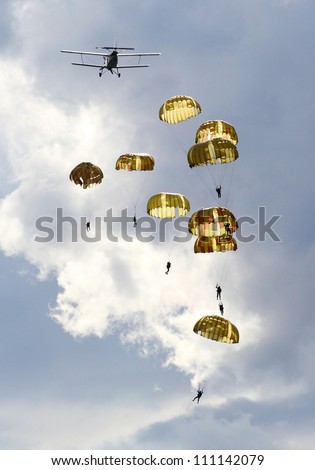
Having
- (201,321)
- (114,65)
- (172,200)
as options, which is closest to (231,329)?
(201,321)

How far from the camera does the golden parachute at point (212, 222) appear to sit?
59.4m

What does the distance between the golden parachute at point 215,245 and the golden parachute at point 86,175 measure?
14190 mm

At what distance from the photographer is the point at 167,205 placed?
62.3 meters

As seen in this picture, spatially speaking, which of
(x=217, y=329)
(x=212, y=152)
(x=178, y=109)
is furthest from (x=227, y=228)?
(x=178, y=109)

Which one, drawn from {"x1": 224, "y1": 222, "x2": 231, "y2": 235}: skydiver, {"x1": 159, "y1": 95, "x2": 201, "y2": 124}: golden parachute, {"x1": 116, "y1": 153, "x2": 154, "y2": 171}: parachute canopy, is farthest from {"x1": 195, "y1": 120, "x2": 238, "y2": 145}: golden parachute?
{"x1": 224, "y1": 222, "x2": 231, "y2": 235}: skydiver

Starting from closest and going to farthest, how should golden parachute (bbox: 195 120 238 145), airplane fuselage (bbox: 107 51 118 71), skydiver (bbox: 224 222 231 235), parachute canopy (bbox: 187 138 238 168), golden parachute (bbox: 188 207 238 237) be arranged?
parachute canopy (bbox: 187 138 238 168) → golden parachute (bbox: 188 207 238 237) → skydiver (bbox: 224 222 231 235) → golden parachute (bbox: 195 120 238 145) → airplane fuselage (bbox: 107 51 118 71)

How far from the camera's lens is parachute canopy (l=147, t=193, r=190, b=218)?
6241 centimetres

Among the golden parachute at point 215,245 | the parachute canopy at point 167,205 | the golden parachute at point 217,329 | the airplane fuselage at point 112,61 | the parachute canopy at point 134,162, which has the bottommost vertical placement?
the golden parachute at point 217,329

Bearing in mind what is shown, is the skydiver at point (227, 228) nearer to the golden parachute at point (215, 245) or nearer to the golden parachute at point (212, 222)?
the golden parachute at point (212, 222)

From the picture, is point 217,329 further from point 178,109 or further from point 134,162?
point 178,109

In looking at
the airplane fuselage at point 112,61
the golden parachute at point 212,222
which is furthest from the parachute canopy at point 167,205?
the airplane fuselage at point 112,61

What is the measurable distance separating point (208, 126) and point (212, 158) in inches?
257

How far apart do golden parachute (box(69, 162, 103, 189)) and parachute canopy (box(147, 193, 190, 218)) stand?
8402 mm

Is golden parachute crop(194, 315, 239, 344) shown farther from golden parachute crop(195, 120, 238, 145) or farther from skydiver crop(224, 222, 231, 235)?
golden parachute crop(195, 120, 238, 145)
